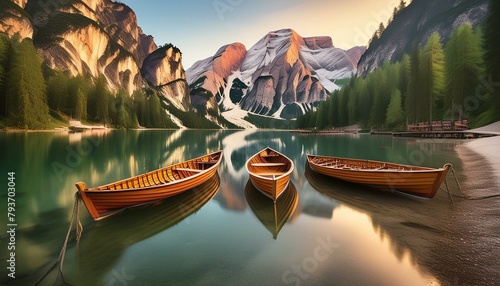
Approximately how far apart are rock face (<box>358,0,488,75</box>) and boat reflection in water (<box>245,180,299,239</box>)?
123m

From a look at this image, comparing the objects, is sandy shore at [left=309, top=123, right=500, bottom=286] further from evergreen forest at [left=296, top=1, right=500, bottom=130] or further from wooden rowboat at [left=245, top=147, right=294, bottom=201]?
evergreen forest at [left=296, top=1, right=500, bottom=130]

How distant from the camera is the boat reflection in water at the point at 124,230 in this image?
8.14 meters

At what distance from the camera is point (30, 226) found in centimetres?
1094

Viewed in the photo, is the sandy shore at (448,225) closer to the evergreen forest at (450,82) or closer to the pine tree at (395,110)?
the evergreen forest at (450,82)

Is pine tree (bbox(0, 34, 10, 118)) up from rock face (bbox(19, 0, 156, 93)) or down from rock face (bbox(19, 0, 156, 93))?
down

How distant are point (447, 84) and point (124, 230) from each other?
71642 mm

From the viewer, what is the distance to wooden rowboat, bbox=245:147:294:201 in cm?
1349

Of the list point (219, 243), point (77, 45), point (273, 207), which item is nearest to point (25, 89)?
point (273, 207)

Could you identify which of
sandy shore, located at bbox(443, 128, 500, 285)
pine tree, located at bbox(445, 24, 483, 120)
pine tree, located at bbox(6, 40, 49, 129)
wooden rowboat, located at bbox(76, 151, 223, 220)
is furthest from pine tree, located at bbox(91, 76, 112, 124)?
pine tree, located at bbox(445, 24, 483, 120)

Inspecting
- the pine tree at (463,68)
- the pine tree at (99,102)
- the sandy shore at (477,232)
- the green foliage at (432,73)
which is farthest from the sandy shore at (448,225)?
the pine tree at (99,102)

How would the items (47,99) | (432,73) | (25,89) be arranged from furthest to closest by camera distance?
(47,99) → (432,73) → (25,89)

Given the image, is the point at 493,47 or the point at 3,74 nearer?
the point at 493,47

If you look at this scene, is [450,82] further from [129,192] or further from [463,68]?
[129,192]

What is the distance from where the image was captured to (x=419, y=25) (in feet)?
497
